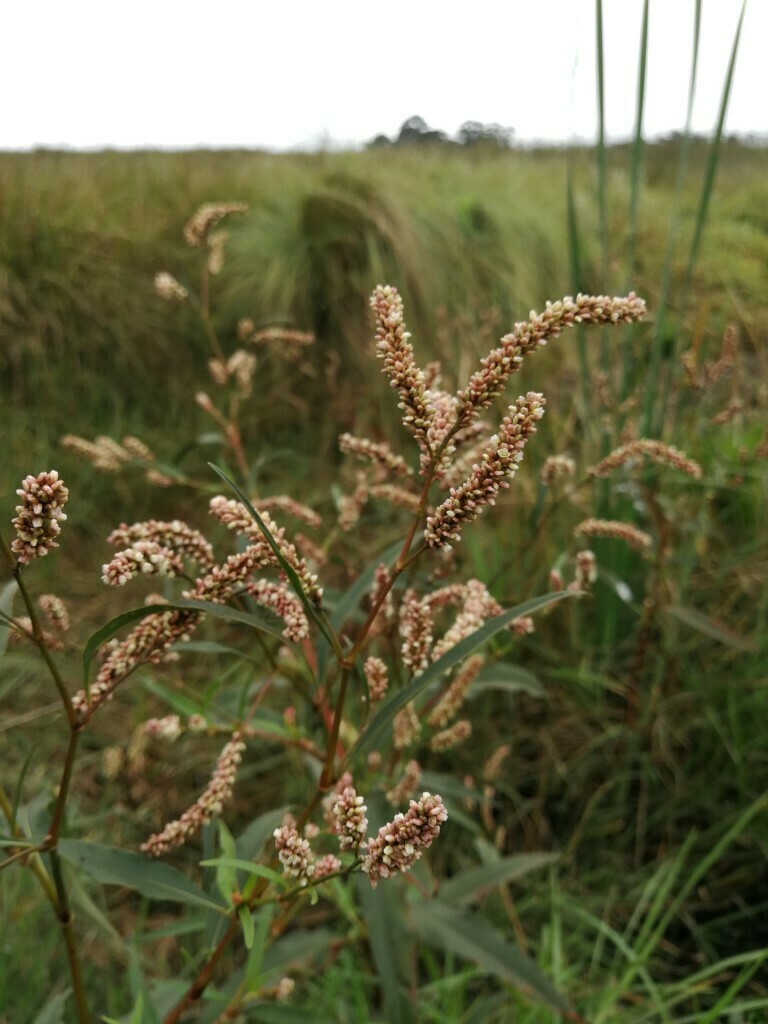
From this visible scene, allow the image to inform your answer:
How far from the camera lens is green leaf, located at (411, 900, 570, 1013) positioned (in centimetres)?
108

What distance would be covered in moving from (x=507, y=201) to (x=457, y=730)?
4.82 metres

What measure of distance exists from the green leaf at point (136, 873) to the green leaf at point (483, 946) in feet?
1.60

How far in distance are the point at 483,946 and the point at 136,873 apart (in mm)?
544

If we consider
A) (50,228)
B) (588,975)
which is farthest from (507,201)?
(588,975)

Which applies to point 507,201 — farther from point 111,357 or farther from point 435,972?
point 435,972

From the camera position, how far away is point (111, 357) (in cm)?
387

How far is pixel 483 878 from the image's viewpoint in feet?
4.16

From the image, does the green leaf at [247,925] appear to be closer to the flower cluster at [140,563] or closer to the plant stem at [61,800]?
the plant stem at [61,800]

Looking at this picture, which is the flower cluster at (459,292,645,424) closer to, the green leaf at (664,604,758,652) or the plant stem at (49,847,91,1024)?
the plant stem at (49,847,91,1024)

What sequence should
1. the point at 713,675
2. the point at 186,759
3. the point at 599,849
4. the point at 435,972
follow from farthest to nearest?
the point at 186,759, the point at 713,675, the point at 599,849, the point at 435,972

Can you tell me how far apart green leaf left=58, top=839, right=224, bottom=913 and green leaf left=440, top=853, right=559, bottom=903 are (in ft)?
1.85

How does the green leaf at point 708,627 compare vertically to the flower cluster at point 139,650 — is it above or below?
below

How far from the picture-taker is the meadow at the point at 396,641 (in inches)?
49.0

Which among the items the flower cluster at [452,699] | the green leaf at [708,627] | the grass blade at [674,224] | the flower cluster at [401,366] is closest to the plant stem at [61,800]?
the flower cluster at [401,366]
